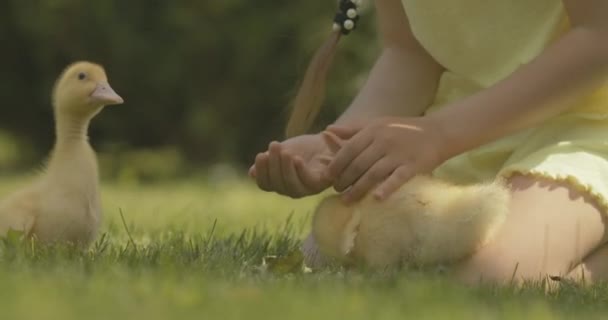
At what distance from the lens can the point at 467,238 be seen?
219cm

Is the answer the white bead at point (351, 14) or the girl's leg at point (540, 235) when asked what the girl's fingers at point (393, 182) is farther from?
the white bead at point (351, 14)

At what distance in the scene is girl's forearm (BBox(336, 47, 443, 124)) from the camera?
2.71 m

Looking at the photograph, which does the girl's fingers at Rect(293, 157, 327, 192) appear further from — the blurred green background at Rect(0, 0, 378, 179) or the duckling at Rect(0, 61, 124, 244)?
the blurred green background at Rect(0, 0, 378, 179)

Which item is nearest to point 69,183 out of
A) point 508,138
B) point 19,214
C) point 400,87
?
point 19,214

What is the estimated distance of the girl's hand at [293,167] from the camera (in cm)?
223

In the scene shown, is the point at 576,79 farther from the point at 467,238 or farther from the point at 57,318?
the point at 57,318

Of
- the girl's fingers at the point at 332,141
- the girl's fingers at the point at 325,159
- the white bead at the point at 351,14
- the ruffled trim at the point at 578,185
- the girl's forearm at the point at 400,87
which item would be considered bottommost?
the ruffled trim at the point at 578,185

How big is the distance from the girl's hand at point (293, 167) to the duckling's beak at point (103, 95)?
0.38m

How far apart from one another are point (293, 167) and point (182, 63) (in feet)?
14.9

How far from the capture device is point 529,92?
2.29 meters

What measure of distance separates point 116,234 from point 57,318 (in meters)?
1.53

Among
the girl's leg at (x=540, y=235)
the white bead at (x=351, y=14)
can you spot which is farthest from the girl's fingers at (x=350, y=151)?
the white bead at (x=351, y=14)

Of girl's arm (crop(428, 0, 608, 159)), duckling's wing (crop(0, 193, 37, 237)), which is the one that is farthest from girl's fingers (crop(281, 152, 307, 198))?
duckling's wing (crop(0, 193, 37, 237))

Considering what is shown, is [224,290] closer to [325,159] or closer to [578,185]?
[325,159]
